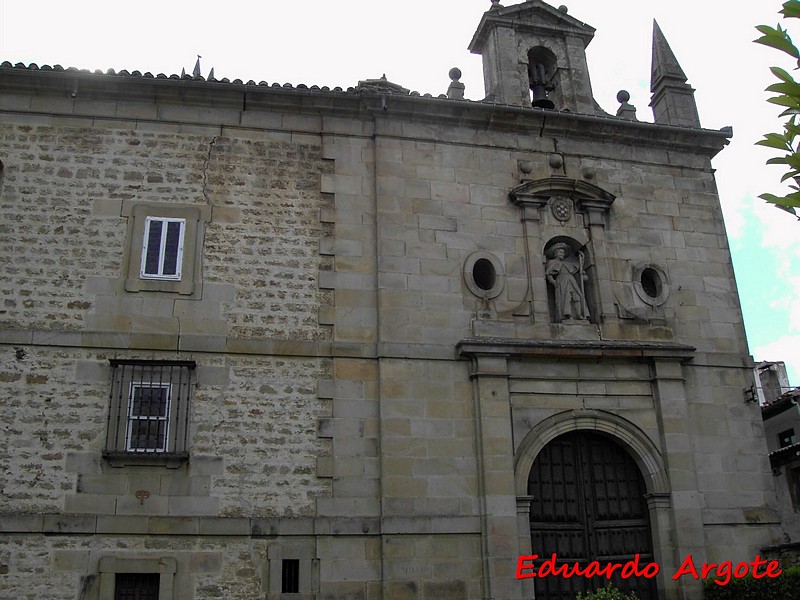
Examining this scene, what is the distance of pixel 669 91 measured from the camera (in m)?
14.8

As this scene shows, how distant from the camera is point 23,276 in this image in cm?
1132

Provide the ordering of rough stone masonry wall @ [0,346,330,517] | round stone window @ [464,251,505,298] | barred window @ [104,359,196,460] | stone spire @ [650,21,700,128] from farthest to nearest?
stone spire @ [650,21,700,128] → round stone window @ [464,251,505,298] → barred window @ [104,359,196,460] → rough stone masonry wall @ [0,346,330,517]

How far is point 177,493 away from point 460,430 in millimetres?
3936

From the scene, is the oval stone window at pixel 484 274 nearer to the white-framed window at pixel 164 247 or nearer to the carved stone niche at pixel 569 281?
the carved stone niche at pixel 569 281

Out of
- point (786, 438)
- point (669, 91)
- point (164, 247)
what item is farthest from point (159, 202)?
point (786, 438)

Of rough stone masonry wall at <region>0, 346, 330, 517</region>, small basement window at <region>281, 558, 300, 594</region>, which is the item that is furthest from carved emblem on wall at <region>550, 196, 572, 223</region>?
small basement window at <region>281, 558, 300, 594</region>

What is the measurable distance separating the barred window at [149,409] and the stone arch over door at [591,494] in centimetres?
471

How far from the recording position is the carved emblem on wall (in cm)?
1329

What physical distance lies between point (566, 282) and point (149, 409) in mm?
6476

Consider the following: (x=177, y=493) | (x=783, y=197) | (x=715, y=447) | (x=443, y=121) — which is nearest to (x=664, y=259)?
(x=715, y=447)

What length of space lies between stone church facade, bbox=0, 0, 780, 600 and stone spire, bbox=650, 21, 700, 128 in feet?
2.30

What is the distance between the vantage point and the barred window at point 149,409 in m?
10.8

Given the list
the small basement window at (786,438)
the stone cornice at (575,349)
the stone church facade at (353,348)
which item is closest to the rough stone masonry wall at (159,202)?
the stone church facade at (353,348)

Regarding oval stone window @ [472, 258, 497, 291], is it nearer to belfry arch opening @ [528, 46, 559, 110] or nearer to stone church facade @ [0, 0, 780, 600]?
stone church facade @ [0, 0, 780, 600]
